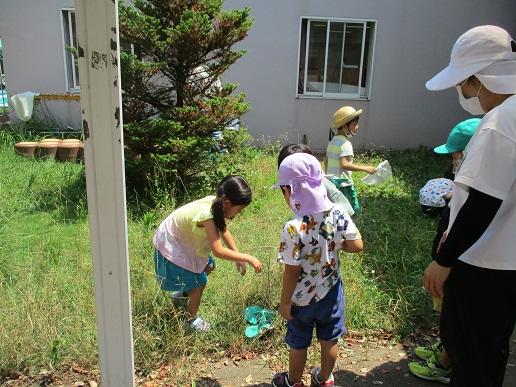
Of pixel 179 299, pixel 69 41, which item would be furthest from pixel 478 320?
pixel 69 41

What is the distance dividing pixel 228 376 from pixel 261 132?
6.95 m

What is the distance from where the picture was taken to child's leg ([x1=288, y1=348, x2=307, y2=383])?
2340mm

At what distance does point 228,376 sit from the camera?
2631 mm

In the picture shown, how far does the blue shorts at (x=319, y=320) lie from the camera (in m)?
2.25

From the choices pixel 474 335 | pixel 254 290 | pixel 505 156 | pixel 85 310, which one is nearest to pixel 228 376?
pixel 254 290

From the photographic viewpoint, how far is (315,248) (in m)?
2.13

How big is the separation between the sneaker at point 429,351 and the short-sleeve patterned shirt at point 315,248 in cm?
98

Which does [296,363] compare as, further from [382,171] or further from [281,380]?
[382,171]

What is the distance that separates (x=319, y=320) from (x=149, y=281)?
4.63ft

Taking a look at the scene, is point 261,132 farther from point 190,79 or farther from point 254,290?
point 254,290

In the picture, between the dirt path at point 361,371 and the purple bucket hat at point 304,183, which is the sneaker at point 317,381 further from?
the purple bucket hat at point 304,183

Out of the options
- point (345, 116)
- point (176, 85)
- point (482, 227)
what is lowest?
point (482, 227)

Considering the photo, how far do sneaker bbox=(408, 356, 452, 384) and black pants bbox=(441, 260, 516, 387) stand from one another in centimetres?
69

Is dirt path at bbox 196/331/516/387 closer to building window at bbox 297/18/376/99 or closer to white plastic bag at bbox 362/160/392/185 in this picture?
white plastic bag at bbox 362/160/392/185
